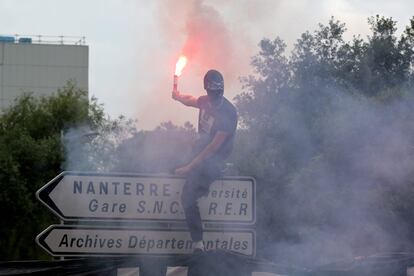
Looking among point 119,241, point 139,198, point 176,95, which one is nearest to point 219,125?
point 176,95

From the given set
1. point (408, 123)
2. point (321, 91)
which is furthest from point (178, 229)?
point (321, 91)

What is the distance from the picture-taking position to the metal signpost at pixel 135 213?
5.18 meters

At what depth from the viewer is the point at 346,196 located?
6.96m

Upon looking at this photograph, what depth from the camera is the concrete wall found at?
3314 inches

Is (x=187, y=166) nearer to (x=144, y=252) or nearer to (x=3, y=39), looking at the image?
(x=144, y=252)

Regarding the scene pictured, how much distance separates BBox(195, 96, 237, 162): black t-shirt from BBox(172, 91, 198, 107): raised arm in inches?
8.3

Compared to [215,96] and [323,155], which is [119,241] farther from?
[323,155]

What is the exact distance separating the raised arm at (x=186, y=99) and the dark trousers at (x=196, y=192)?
2.00 feet

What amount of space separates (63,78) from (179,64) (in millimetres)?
81355

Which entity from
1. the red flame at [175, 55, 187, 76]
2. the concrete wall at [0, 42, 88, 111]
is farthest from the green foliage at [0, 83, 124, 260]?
the concrete wall at [0, 42, 88, 111]

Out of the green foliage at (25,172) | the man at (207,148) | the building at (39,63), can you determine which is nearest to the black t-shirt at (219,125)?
the man at (207,148)

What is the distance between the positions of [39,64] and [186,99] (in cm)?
8154

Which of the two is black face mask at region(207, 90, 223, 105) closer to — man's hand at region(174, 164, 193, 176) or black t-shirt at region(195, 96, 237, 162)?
black t-shirt at region(195, 96, 237, 162)

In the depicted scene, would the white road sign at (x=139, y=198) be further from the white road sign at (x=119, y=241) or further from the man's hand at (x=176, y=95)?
the man's hand at (x=176, y=95)
